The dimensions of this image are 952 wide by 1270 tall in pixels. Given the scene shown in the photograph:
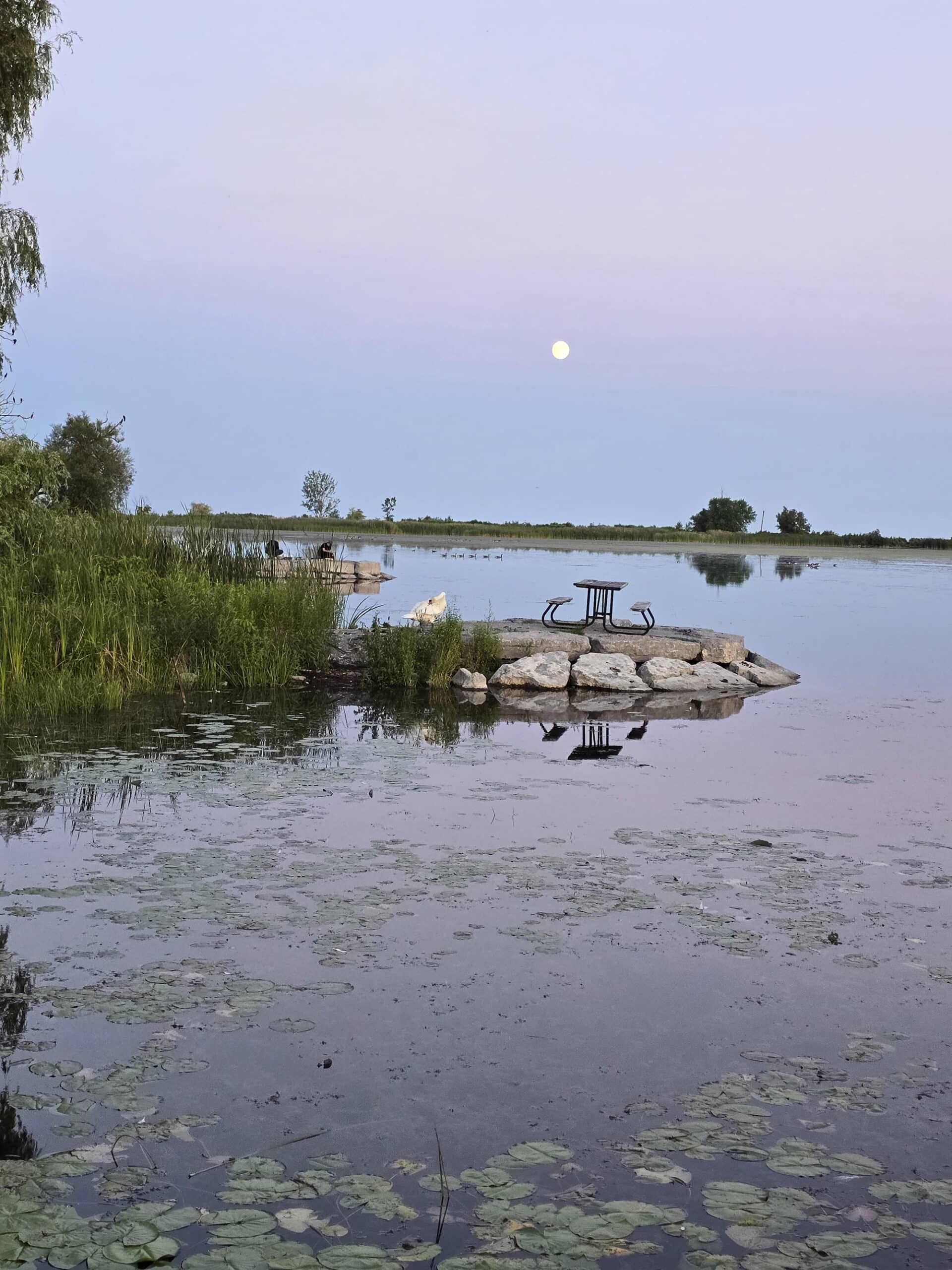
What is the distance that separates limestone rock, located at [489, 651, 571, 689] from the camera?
14.4m

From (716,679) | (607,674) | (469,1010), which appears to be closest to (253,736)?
(607,674)

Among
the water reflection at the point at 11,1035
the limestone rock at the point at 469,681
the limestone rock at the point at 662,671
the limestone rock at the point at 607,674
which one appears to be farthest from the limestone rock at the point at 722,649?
the water reflection at the point at 11,1035

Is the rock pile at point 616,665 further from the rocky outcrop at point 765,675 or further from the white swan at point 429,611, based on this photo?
the white swan at point 429,611

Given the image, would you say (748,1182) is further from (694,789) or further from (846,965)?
(694,789)

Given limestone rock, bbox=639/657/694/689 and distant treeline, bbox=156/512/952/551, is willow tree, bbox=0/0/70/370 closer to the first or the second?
limestone rock, bbox=639/657/694/689

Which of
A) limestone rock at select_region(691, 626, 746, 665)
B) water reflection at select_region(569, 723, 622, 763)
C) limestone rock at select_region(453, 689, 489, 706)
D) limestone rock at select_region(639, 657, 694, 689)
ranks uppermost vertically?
limestone rock at select_region(691, 626, 746, 665)

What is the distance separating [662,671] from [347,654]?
3.96 m

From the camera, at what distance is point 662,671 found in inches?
585

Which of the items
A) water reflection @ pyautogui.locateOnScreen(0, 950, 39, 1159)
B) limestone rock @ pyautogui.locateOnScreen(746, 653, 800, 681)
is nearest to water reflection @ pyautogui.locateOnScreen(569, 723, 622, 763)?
limestone rock @ pyautogui.locateOnScreen(746, 653, 800, 681)

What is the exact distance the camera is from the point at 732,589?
34.9 meters

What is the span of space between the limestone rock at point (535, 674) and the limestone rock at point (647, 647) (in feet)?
3.21

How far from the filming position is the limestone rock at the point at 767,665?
1555cm

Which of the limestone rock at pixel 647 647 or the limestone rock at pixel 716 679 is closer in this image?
the limestone rock at pixel 716 679

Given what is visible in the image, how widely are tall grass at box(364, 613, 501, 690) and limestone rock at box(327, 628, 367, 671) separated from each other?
405 millimetres
